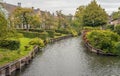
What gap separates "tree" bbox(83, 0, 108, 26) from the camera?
127250 millimetres

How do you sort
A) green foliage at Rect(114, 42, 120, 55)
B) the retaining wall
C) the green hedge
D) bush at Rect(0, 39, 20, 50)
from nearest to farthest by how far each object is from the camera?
the retaining wall < bush at Rect(0, 39, 20, 50) < green foliage at Rect(114, 42, 120, 55) < the green hedge

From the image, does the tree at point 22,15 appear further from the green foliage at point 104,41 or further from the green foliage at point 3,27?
the green foliage at point 3,27

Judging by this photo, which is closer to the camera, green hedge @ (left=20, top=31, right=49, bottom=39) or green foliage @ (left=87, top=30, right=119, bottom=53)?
green foliage @ (left=87, top=30, right=119, bottom=53)

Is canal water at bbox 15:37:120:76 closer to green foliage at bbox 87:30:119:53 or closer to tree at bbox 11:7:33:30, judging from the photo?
green foliage at bbox 87:30:119:53

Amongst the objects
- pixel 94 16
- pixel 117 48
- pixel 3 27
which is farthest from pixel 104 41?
pixel 94 16

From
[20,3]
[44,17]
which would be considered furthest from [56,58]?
[20,3]

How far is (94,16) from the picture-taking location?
12812 cm

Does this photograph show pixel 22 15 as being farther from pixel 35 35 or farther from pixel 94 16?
pixel 94 16

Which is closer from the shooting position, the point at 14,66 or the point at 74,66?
the point at 14,66

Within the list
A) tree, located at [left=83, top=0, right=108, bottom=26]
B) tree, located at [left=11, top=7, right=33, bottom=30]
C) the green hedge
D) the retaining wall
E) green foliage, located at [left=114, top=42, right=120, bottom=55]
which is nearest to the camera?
the retaining wall

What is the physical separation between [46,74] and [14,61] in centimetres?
588

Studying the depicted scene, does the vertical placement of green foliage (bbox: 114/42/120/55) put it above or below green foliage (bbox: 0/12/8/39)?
below

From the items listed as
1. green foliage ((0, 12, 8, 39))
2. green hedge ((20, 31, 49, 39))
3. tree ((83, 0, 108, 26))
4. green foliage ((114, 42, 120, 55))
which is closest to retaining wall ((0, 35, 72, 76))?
green foliage ((0, 12, 8, 39))

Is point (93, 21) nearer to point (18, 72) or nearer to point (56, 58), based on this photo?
point (56, 58)
